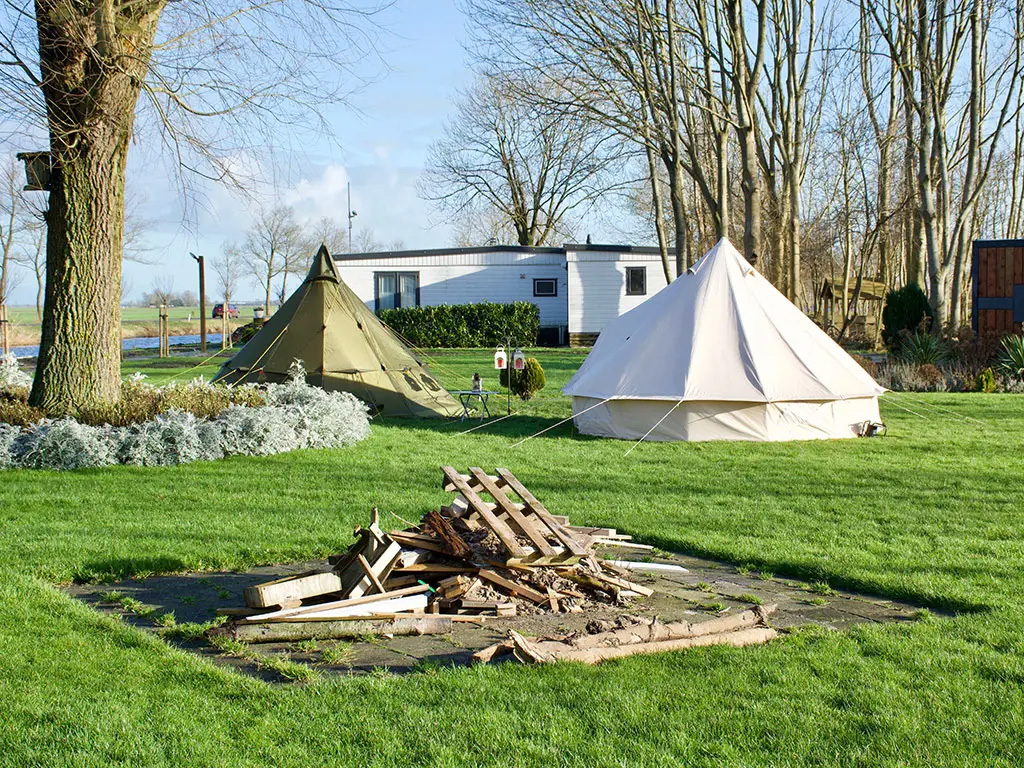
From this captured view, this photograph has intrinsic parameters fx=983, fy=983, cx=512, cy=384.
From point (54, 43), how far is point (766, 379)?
9.04m

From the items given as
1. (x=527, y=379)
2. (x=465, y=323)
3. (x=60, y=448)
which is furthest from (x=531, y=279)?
(x=60, y=448)

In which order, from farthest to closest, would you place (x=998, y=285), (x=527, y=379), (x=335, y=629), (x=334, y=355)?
1. (x=998, y=285)
2. (x=527, y=379)
3. (x=334, y=355)
4. (x=335, y=629)

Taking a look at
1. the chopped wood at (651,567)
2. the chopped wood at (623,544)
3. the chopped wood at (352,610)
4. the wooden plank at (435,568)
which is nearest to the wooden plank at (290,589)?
the chopped wood at (352,610)

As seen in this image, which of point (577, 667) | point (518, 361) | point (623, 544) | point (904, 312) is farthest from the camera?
point (904, 312)

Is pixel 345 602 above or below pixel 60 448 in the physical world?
below

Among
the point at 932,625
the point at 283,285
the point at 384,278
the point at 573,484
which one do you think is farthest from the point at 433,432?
the point at 283,285

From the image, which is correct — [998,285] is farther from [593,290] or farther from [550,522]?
[550,522]

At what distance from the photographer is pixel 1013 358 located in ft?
61.9

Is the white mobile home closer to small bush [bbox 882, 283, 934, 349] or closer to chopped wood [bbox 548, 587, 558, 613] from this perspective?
small bush [bbox 882, 283, 934, 349]

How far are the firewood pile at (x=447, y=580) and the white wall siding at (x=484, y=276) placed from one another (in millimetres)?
28691

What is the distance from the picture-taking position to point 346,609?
518cm

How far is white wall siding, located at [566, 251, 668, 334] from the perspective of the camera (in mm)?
34062

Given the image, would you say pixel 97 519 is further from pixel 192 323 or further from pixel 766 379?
pixel 192 323

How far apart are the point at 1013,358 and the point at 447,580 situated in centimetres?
1665
